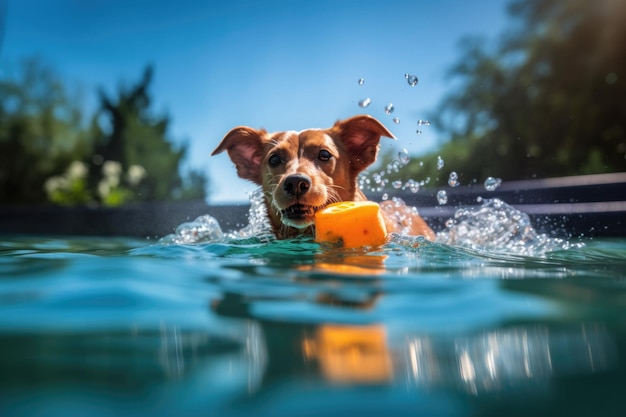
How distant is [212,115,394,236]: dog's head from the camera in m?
3.87

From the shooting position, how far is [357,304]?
5.51ft

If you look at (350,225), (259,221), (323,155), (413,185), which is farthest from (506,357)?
(413,185)

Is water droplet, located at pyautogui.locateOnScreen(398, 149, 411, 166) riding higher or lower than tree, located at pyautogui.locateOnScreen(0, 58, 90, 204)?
lower

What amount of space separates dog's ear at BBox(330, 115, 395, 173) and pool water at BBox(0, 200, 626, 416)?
96.6 inches

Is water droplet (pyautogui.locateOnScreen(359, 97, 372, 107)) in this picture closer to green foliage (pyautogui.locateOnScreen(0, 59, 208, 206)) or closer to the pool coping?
the pool coping

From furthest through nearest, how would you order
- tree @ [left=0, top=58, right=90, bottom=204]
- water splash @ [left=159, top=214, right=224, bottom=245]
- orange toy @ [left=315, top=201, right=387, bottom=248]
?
1. tree @ [left=0, top=58, right=90, bottom=204]
2. water splash @ [left=159, top=214, right=224, bottom=245]
3. orange toy @ [left=315, top=201, right=387, bottom=248]

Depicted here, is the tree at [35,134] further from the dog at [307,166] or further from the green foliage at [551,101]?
the dog at [307,166]

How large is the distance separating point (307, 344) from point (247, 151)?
370cm

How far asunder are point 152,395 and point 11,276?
1527 millimetres

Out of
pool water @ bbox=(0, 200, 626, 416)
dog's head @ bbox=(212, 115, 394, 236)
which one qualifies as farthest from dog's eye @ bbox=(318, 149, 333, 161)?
pool water @ bbox=(0, 200, 626, 416)

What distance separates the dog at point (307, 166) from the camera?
3.88 m

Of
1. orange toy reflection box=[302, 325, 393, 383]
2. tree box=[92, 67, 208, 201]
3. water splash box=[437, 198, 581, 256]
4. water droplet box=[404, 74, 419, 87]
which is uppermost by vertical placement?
tree box=[92, 67, 208, 201]

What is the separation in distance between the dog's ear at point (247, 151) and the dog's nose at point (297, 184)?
1041mm

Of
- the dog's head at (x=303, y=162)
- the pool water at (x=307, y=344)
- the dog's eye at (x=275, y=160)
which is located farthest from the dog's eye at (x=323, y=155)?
the pool water at (x=307, y=344)
